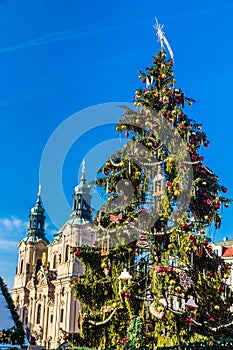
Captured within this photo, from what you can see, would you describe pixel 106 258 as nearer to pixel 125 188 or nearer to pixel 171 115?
pixel 125 188

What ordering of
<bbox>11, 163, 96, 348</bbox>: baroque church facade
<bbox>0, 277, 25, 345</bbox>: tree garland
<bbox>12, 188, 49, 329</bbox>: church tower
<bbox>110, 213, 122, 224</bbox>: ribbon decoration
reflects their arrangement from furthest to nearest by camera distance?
<bbox>12, 188, 49, 329</bbox>: church tower
<bbox>11, 163, 96, 348</bbox>: baroque church facade
<bbox>110, 213, 122, 224</bbox>: ribbon decoration
<bbox>0, 277, 25, 345</bbox>: tree garland

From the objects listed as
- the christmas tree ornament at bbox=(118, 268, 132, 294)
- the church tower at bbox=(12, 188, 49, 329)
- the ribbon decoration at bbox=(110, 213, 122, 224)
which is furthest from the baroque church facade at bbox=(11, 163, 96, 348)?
the christmas tree ornament at bbox=(118, 268, 132, 294)

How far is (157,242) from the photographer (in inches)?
532

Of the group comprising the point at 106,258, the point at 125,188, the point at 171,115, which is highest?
the point at 171,115

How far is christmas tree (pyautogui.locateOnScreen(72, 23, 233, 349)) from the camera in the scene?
12.4 m

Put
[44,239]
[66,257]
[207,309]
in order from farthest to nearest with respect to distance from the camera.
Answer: [44,239] < [66,257] < [207,309]

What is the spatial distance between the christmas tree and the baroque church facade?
34.6m

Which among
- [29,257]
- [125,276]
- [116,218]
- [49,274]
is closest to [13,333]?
[125,276]

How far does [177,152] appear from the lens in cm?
1409

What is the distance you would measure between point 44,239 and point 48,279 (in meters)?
9.60

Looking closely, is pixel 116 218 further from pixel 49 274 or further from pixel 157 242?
pixel 49 274

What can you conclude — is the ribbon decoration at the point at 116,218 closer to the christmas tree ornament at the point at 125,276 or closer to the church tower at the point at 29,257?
the christmas tree ornament at the point at 125,276

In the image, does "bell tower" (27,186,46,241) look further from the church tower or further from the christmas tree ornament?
the christmas tree ornament

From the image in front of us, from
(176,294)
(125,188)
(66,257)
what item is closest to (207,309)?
(176,294)
